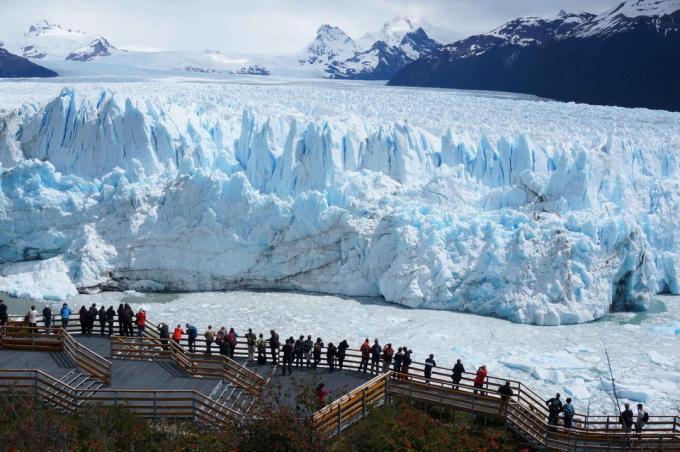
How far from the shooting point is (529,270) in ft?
62.2

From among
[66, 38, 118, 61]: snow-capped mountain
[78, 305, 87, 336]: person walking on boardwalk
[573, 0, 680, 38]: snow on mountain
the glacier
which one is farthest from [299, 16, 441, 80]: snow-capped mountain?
[78, 305, 87, 336]: person walking on boardwalk

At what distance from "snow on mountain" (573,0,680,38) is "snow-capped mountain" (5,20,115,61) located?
180ft

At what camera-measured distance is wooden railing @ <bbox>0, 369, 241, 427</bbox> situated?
10.7 meters

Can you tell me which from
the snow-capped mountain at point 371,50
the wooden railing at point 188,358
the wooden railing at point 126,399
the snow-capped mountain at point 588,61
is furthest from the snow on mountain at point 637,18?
the wooden railing at point 126,399

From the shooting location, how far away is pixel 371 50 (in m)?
94.4

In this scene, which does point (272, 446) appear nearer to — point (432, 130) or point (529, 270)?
point (529, 270)

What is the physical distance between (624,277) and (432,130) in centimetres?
810

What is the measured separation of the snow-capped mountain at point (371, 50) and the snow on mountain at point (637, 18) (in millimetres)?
35514

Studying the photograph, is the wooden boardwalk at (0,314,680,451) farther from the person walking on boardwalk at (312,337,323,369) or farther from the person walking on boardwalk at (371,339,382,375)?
the person walking on boardwalk at (371,339,382,375)

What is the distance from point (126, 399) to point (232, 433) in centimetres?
224

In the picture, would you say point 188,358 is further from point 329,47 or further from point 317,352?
point 329,47

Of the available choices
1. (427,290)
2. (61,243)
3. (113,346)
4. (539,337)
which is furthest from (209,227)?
(539,337)

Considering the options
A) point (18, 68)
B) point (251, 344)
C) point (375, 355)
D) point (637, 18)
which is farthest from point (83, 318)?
point (637, 18)

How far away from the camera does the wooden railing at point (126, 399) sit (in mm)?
10742
